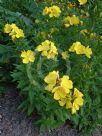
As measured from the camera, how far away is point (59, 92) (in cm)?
324

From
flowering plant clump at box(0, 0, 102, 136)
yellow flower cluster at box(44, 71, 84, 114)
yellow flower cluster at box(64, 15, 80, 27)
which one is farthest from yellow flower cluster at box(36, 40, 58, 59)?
yellow flower cluster at box(64, 15, 80, 27)

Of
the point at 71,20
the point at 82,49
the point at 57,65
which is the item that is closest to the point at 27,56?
the point at 57,65

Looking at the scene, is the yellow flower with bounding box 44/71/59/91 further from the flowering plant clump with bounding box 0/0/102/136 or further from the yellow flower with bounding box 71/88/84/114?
the yellow flower with bounding box 71/88/84/114

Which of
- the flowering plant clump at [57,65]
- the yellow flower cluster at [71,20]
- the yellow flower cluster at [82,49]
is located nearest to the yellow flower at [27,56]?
the flowering plant clump at [57,65]

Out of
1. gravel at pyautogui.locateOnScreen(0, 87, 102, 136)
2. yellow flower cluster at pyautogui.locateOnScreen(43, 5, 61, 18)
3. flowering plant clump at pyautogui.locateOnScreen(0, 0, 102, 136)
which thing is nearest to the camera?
flowering plant clump at pyautogui.locateOnScreen(0, 0, 102, 136)

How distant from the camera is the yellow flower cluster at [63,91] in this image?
3.22m

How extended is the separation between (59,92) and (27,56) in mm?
524

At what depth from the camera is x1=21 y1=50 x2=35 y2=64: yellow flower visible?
11.6 feet

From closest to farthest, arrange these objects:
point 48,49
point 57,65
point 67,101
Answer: point 67,101 < point 48,49 < point 57,65

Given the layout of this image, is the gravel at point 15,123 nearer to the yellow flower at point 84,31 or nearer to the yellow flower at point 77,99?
the yellow flower at point 77,99

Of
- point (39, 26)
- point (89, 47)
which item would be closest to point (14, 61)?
point (39, 26)

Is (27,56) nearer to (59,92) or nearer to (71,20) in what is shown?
(59,92)

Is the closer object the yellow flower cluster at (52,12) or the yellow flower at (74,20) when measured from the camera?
the yellow flower cluster at (52,12)

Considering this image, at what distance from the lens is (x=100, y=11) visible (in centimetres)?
395
